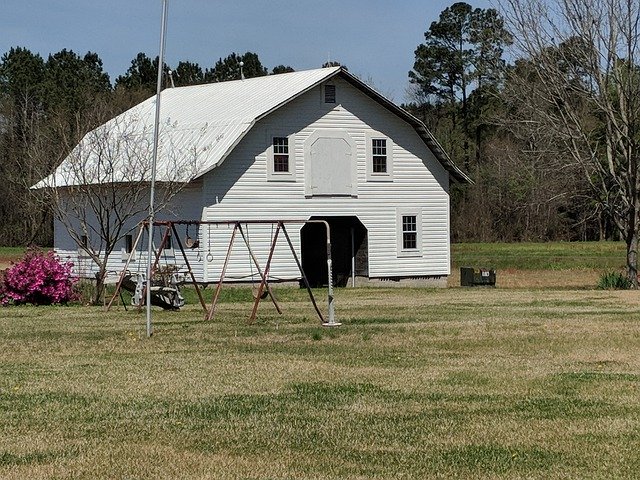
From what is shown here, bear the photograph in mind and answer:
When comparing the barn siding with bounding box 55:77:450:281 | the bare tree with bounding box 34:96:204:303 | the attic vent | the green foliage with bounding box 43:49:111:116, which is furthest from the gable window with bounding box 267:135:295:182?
the green foliage with bounding box 43:49:111:116

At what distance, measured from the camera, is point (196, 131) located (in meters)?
42.1

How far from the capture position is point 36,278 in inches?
1163

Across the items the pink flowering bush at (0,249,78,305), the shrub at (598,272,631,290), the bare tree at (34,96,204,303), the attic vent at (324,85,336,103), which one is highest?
the attic vent at (324,85,336,103)

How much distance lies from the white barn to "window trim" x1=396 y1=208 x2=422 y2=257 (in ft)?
0.15

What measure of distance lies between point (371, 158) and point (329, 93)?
105 inches

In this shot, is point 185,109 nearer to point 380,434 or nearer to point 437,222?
point 437,222

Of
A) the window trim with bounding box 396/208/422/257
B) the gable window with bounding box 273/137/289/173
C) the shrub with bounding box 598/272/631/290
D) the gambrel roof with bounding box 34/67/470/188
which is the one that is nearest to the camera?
the shrub with bounding box 598/272/631/290

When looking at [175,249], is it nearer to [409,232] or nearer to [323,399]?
[409,232]

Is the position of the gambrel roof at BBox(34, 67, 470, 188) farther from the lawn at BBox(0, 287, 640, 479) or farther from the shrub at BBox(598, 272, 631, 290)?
the lawn at BBox(0, 287, 640, 479)

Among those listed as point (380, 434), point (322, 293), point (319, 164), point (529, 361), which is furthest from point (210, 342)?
point (319, 164)

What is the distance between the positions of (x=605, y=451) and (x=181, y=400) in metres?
4.80

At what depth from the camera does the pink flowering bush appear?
2961cm

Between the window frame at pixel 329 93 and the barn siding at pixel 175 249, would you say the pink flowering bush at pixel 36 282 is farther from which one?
the window frame at pixel 329 93

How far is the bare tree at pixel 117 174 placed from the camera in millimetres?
37281
